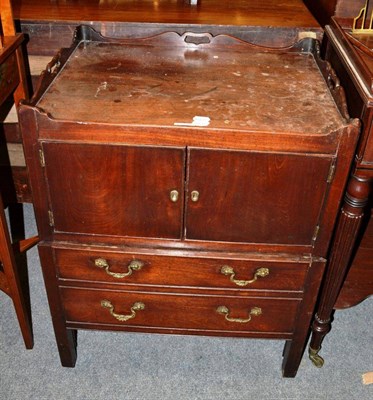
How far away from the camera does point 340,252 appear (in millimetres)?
1434

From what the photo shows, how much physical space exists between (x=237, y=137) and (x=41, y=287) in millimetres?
1207

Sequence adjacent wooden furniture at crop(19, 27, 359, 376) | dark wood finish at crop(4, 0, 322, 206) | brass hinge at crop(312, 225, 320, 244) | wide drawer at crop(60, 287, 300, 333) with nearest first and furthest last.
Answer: adjacent wooden furniture at crop(19, 27, 359, 376), brass hinge at crop(312, 225, 320, 244), wide drawer at crop(60, 287, 300, 333), dark wood finish at crop(4, 0, 322, 206)

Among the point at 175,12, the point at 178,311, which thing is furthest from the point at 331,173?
the point at 175,12

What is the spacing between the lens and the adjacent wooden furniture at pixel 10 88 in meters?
1.50

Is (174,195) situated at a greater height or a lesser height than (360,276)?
greater

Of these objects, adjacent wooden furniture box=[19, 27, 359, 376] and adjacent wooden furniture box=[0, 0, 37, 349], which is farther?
adjacent wooden furniture box=[0, 0, 37, 349]

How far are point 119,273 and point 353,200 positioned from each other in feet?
2.20

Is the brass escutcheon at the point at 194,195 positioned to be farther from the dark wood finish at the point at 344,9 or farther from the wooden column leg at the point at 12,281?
the dark wood finish at the point at 344,9

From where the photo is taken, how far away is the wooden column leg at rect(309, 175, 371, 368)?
1292 millimetres

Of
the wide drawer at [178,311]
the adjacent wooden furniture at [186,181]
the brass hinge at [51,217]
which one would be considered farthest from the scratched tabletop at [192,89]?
the wide drawer at [178,311]

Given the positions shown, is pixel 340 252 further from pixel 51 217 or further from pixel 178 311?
pixel 51 217

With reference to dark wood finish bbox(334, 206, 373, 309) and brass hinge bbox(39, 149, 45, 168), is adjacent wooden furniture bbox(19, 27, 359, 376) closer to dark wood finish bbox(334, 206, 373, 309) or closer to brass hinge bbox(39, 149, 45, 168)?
brass hinge bbox(39, 149, 45, 168)

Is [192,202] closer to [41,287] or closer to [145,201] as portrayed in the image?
[145,201]

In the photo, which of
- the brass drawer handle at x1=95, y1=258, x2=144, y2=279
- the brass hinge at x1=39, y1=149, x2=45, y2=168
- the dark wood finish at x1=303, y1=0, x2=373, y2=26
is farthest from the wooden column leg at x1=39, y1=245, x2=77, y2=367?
the dark wood finish at x1=303, y1=0, x2=373, y2=26
